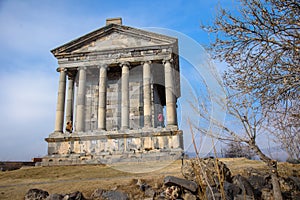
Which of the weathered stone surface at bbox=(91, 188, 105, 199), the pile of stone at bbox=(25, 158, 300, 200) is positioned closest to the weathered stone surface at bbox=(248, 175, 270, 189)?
the pile of stone at bbox=(25, 158, 300, 200)

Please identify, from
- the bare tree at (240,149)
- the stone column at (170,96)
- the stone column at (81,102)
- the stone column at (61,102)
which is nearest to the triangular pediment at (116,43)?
the stone column at (81,102)

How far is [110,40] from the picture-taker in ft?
86.2

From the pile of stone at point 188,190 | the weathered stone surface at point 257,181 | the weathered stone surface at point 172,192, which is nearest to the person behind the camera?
the pile of stone at point 188,190

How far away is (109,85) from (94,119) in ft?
12.8

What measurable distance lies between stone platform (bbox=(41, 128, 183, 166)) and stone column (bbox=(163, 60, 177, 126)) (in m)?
1.31

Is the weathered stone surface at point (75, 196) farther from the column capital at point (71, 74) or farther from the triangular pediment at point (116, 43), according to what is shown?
the column capital at point (71, 74)

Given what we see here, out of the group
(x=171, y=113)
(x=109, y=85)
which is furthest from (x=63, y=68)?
(x=171, y=113)

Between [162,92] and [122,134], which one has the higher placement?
[162,92]

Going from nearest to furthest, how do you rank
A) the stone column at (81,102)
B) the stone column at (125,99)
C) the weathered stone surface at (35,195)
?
the weathered stone surface at (35,195) → the stone column at (125,99) → the stone column at (81,102)

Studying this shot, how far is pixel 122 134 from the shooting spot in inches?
866

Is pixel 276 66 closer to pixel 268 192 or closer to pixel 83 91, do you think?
pixel 268 192

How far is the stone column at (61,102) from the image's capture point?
78.6 ft

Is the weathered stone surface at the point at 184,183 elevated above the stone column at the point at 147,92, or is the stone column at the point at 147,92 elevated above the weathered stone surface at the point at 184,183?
the stone column at the point at 147,92

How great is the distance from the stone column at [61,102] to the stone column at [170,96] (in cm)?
996
